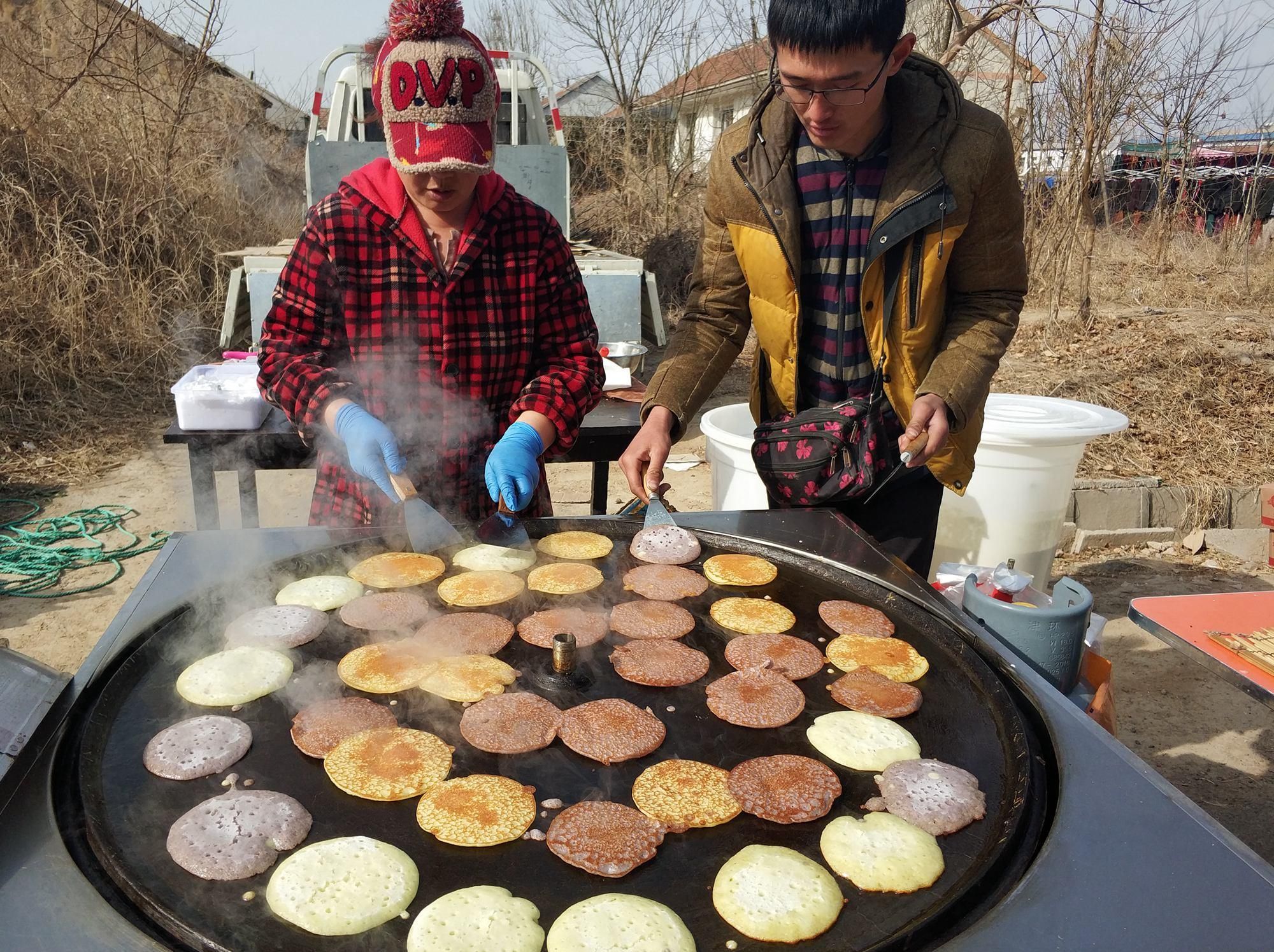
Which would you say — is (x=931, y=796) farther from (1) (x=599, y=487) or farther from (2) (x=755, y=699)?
(1) (x=599, y=487)

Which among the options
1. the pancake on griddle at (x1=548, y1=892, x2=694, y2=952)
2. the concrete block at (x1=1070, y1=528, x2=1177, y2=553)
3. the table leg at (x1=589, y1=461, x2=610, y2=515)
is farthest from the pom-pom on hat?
the concrete block at (x1=1070, y1=528, x2=1177, y2=553)

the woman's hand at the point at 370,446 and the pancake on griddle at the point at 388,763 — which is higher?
the woman's hand at the point at 370,446

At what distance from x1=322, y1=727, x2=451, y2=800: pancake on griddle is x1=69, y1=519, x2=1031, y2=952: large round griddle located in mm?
21

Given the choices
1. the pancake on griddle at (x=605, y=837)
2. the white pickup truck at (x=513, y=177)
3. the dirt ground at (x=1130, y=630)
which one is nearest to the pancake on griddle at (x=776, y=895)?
the pancake on griddle at (x=605, y=837)

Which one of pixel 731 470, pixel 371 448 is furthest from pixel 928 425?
pixel 731 470

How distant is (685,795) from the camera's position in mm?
1378

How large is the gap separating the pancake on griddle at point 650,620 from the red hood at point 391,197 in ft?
3.33

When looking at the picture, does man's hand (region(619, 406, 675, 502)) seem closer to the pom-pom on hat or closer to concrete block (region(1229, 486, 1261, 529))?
the pom-pom on hat

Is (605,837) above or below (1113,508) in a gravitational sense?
above

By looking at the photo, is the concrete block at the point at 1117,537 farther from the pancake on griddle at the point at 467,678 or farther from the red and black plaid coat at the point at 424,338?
the pancake on griddle at the point at 467,678

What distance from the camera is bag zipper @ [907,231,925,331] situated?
2051mm

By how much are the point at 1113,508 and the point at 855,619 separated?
4398 mm

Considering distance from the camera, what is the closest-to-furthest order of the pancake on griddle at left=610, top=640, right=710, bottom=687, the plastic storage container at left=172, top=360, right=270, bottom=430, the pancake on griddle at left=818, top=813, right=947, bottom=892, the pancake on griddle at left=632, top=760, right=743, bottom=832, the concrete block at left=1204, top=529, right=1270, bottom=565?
the pancake on griddle at left=818, top=813, right=947, bottom=892 < the pancake on griddle at left=632, top=760, right=743, bottom=832 < the pancake on griddle at left=610, top=640, right=710, bottom=687 < the plastic storage container at left=172, top=360, right=270, bottom=430 < the concrete block at left=1204, top=529, right=1270, bottom=565

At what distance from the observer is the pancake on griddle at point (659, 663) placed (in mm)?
1688
